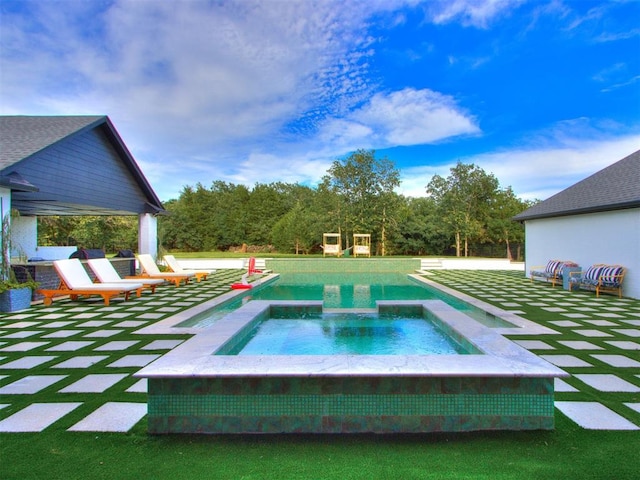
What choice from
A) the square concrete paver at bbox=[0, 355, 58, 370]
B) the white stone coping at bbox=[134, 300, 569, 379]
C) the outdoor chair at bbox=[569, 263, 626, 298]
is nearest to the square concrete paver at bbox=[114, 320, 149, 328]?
the square concrete paver at bbox=[0, 355, 58, 370]

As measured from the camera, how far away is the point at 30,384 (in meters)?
3.12

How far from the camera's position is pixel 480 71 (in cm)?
1530

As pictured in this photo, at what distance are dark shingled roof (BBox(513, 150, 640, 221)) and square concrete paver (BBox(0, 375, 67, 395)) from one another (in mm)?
10147

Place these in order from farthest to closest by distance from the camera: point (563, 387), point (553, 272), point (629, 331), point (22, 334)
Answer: point (553, 272) → point (629, 331) → point (22, 334) → point (563, 387)

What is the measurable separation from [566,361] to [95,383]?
4420 millimetres

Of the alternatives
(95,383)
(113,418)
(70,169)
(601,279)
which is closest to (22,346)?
(95,383)

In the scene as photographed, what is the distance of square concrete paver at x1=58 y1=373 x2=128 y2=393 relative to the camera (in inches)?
118

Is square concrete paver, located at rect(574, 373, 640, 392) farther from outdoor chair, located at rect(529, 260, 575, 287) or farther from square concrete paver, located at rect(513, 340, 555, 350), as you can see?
outdoor chair, located at rect(529, 260, 575, 287)

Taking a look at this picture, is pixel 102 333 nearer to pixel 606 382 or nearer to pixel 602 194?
pixel 606 382

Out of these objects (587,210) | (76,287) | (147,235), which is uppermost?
(587,210)

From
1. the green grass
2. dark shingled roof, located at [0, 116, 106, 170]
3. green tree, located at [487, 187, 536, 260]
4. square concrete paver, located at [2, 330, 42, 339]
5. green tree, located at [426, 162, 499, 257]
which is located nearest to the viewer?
the green grass

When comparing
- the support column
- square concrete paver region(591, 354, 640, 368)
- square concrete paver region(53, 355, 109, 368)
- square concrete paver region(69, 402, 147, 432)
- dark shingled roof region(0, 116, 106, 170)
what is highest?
dark shingled roof region(0, 116, 106, 170)

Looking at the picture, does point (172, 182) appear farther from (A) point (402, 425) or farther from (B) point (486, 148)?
(A) point (402, 425)

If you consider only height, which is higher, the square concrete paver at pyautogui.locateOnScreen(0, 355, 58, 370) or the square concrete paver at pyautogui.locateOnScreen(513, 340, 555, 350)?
the square concrete paver at pyautogui.locateOnScreen(0, 355, 58, 370)
